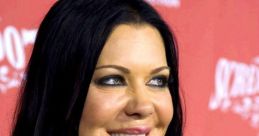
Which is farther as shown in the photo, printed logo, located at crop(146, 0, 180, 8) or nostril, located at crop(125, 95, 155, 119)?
printed logo, located at crop(146, 0, 180, 8)

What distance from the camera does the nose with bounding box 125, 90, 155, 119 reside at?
1.19 meters

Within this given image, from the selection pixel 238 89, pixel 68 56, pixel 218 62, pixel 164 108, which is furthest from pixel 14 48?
pixel 238 89

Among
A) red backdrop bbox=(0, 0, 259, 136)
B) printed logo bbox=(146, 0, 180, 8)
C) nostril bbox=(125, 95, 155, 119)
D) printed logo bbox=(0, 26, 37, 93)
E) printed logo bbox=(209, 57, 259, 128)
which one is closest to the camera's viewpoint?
nostril bbox=(125, 95, 155, 119)

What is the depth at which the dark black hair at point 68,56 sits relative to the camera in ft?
4.00

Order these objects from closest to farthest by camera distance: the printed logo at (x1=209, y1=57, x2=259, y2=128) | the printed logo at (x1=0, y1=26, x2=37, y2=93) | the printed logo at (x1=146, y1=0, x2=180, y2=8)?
the printed logo at (x1=0, y1=26, x2=37, y2=93) < the printed logo at (x1=146, y1=0, x2=180, y2=8) < the printed logo at (x1=209, y1=57, x2=259, y2=128)

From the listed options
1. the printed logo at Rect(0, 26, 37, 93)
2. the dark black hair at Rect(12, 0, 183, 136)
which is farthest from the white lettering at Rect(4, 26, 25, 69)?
the dark black hair at Rect(12, 0, 183, 136)

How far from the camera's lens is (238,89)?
7.52 feet

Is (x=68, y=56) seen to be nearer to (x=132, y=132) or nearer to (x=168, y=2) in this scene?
(x=132, y=132)

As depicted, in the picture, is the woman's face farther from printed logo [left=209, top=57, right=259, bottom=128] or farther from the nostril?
printed logo [left=209, top=57, right=259, bottom=128]

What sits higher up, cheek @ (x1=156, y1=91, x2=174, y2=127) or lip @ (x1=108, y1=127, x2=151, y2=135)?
cheek @ (x1=156, y1=91, x2=174, y2=127)

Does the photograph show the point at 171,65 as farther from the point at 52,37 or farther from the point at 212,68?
the point at 212,68

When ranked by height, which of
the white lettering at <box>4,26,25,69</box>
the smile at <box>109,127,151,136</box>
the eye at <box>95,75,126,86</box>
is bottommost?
the smile at <box>109,127,151,136</box>

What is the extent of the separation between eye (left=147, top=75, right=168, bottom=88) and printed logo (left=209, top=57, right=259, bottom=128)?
89 cm

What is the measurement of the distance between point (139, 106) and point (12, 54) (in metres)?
0.57
